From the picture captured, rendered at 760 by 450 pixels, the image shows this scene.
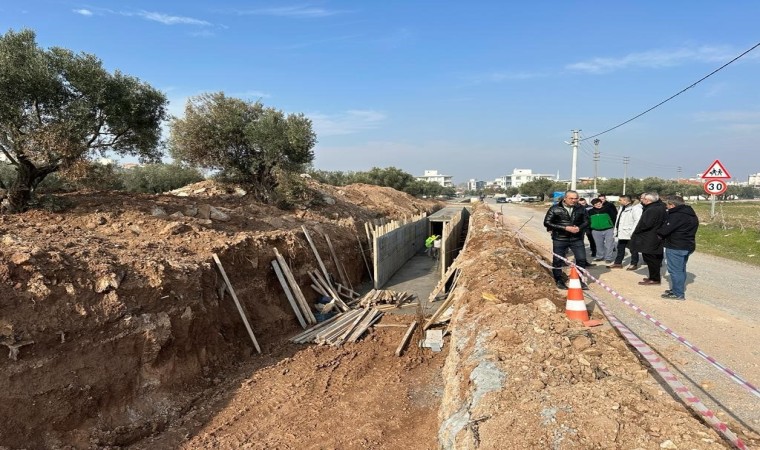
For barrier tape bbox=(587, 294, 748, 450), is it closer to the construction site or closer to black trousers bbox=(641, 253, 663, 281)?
the construction site

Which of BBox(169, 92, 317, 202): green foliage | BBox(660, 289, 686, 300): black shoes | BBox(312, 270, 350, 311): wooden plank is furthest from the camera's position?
BBox(169, 92, 317, 202): green foliage

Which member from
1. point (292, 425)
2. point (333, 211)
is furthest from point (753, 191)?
point (292, 425)

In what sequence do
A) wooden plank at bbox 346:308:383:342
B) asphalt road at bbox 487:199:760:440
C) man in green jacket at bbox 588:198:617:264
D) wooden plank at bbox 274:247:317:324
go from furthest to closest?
man in green jacket at bbox 588:198:617:264 < wooden plank at bbox 274:247:317:324 < wooden plank at bbox 346:308:383:342 < asphalt road at bbox 487:199:760:440

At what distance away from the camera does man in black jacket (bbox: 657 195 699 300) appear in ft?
22.3

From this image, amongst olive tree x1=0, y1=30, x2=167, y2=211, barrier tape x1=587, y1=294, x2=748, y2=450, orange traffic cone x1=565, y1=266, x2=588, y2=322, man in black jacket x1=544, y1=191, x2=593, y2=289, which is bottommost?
barrier tape x1=587, y1=294, x2=748, y2=450

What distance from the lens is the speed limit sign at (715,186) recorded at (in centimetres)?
1325

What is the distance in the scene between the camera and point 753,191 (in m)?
116

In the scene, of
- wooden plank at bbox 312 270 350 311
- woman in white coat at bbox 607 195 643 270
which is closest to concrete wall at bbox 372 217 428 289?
wooden plank at bbox 312 270 350 311

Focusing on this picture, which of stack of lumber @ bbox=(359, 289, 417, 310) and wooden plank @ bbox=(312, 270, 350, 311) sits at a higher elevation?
wooden plank @ bbox=(312, 270, 350, 311)

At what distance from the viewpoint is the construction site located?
3.33m

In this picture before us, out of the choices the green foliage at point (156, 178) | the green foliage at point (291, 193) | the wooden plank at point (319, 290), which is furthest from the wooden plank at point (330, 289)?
the green foliage at point (156, 178)

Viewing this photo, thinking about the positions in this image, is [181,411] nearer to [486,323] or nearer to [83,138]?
[486,323]

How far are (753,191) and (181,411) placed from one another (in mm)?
153139

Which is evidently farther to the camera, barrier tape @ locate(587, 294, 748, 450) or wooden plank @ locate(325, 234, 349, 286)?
wooden plank @ locate(325, 234, 349, 286)
